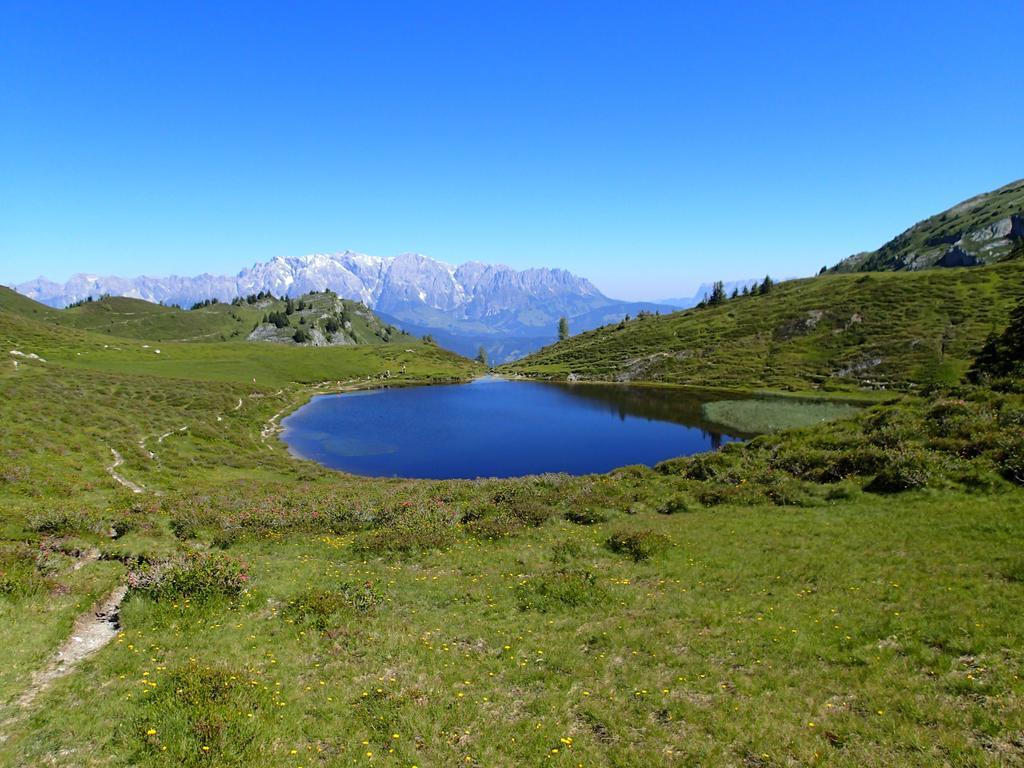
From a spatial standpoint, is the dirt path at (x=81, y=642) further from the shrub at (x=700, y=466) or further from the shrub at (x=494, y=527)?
the shrub at (x=700, y=466)

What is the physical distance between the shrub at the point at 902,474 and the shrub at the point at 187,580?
3417 centimetres

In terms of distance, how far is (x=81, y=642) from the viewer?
51.0 ft

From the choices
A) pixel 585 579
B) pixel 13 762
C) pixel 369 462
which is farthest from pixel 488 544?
pixel 369 462

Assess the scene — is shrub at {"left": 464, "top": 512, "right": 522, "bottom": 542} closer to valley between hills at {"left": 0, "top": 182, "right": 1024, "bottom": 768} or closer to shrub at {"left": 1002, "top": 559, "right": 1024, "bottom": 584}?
valley between hills at {"left": 0, "top": 182, "right": 1024, "bottom": 768}

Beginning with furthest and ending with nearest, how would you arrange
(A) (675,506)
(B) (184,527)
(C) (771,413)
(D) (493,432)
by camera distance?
(C) (771,413) < (D) (493,432) < (A) (675,506) < (B) (184,527)

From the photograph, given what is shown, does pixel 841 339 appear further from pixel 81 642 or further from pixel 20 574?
pixel 20 574

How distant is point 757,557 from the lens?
74.0ft

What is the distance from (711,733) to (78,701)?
50.5 ft

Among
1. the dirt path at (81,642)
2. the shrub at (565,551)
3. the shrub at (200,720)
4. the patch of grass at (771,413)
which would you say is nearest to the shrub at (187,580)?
the dirt path at (81,642)

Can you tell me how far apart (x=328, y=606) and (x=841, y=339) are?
170 meters

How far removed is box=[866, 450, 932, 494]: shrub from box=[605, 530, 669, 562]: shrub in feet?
50.9

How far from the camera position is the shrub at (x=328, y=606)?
55.7 ft

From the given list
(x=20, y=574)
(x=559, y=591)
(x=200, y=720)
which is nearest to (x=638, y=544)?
(x=559, y=591)

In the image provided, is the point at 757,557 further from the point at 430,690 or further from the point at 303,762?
the point at 303,762
